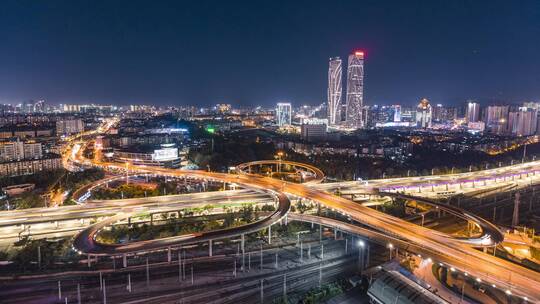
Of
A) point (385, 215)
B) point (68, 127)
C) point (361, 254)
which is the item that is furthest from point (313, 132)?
point (361, 254)

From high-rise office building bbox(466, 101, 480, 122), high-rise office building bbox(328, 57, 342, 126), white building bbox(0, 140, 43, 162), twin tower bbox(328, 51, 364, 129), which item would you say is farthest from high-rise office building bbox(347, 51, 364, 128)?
white building bbox(0, 140, 43, 162)

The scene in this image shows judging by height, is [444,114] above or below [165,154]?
above

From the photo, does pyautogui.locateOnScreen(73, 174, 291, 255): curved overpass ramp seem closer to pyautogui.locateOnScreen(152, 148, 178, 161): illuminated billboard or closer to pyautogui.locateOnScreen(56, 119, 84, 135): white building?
pyautogui.locateOnScreen(152, 148, 178, 161): illuminated billboard

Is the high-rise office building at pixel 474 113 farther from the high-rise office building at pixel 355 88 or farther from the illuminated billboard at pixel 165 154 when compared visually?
the illuminated billboard at pixel 165 154

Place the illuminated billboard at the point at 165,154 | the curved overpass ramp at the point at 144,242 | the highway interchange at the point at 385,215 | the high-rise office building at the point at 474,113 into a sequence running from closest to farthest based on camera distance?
the highway interchange at the point at 385,215, the curved overpass ramp at the point at 144,242, the illuminated billboard at the point at 165,154, the high-rise office building at the point at 474,113

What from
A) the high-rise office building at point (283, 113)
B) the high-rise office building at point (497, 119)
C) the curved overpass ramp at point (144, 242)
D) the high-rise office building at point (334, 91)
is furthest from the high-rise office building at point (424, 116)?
the curved overpass ramp at point (144, 242)

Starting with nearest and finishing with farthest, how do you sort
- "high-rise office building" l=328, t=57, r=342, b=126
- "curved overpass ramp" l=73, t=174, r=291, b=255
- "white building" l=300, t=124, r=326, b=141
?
"curved overpass ramp" l=73, t=174, r=291, b=255, "white building" l=300, t=124, r=326, b=141, "high-rise office building" l=328, t=57, r=342, b=126

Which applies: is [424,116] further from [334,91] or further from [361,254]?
[361,254]
